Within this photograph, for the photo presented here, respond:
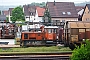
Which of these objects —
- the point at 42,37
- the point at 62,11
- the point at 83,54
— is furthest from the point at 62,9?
the point at 83,54

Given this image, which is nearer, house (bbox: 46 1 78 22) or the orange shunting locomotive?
the orange shunting locomotive

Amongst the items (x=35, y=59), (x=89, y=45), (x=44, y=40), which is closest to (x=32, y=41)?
(x=44, y=40)

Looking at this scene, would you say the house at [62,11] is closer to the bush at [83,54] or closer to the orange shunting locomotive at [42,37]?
the orange shunting locomotive at [42,37]

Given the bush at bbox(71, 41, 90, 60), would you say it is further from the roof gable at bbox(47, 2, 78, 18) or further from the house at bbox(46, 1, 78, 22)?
the roof gable at bbox(47, 2, 78, 18)

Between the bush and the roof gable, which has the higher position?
the roof gable

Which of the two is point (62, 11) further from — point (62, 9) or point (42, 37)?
point (42, 37)

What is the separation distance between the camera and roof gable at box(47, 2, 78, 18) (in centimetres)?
7719

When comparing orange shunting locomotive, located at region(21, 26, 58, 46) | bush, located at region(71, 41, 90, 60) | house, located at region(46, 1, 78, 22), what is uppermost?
house, located at region(46, 1, 78, 22)

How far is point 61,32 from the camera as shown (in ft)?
121

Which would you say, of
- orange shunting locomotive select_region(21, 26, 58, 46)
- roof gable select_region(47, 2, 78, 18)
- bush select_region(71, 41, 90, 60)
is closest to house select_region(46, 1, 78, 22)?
roof gable select_region(47, 2, 78, 18)

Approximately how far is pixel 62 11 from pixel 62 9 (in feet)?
2.89

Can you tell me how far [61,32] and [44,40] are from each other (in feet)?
16.2

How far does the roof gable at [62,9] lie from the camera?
77188 mm

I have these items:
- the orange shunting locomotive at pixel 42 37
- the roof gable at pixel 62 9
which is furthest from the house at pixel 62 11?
the orange shunting locomotive at pixel 42 37
